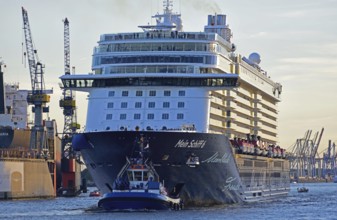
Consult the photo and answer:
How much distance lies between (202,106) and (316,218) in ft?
44.1

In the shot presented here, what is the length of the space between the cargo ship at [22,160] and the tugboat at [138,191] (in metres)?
42.0

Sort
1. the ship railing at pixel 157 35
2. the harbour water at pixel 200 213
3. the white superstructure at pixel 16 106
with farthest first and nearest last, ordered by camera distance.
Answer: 1. the white superstructure at pixel 16 106
2. the ship railing at pixel 157 35
3. the harbour water at pixel 200 213

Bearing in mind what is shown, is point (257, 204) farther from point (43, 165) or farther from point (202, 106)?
point (43, 165)

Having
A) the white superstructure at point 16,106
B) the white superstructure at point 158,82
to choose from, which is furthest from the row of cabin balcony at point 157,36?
the white superstructure at point 16,106

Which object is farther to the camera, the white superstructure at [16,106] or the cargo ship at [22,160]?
the white superstructure at [16,106]

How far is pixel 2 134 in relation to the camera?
466 ft

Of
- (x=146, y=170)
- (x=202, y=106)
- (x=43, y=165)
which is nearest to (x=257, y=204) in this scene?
(x=202, y=106)

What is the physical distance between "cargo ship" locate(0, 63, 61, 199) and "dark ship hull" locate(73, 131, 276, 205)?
119 feet

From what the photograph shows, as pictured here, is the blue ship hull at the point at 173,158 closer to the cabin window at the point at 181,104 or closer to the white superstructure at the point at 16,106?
the cabin window at the point at 181,104

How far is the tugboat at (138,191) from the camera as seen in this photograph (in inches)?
3280

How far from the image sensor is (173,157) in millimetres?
87750
